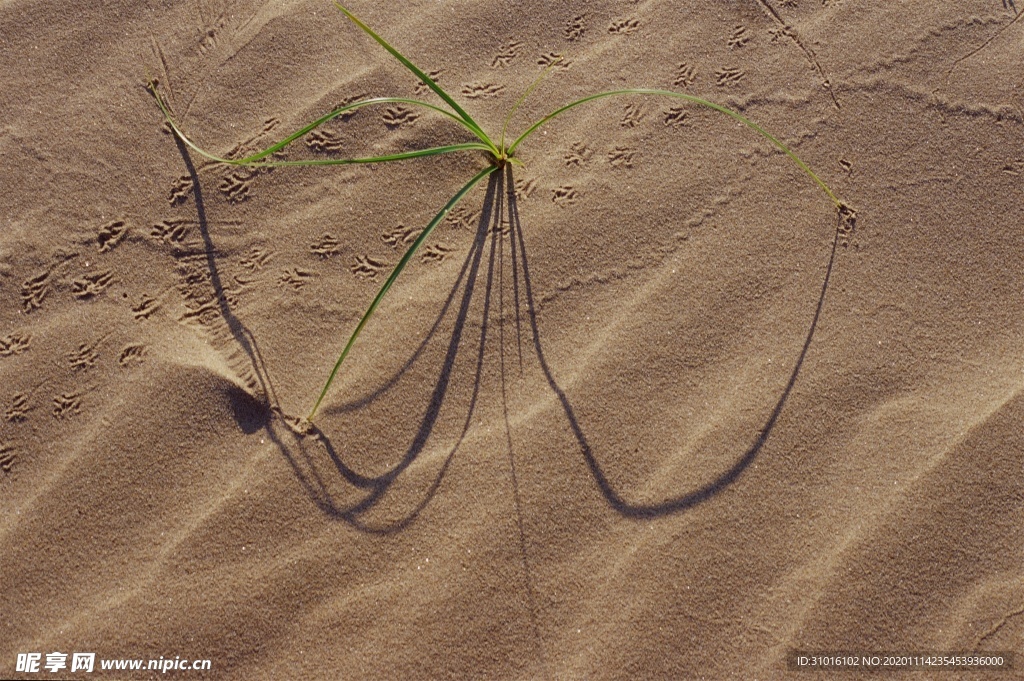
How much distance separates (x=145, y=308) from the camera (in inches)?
51.0

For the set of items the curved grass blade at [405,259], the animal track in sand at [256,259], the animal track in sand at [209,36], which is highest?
the animal track in sand at [209,36]

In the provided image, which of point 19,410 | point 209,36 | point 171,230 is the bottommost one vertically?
point 19,410

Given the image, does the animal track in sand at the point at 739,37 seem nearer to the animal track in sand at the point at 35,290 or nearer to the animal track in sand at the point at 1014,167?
the animal track in sand at the point at 1014,167

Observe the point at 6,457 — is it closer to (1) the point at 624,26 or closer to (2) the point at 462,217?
(2) the point at 462,217

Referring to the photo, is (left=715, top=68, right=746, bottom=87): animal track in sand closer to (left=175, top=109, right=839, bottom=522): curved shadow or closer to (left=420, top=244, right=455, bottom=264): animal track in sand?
(left=175, top=109, right=839, bottom=522): curved shadow

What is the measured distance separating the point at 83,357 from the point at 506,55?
1038 mm

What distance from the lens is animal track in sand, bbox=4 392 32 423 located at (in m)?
1.25

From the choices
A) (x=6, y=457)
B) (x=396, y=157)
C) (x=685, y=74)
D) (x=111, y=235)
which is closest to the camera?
(x=396, y=157)

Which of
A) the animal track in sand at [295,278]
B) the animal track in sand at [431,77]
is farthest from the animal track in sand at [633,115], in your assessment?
the animal track in sand at [295,278]

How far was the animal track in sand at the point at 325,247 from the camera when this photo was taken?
4.37ft

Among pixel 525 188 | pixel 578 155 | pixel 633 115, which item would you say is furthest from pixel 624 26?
pixel 525 188

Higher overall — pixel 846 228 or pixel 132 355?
pixel 132 355

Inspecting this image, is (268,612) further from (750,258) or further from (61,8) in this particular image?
(61,8)

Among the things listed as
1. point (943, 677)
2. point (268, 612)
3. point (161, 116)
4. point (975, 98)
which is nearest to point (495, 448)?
point (268, 612)
